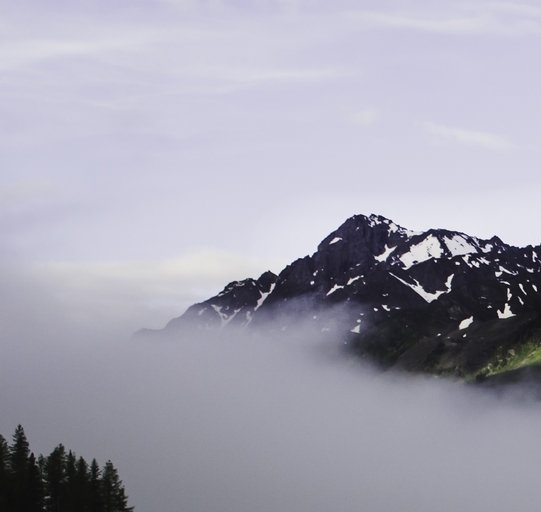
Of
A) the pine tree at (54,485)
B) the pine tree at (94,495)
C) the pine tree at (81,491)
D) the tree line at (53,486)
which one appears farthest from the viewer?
the pine tree at (54,485)

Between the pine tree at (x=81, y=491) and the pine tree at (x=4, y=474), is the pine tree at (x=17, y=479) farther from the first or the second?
the pine tree at (x=81, y=491)

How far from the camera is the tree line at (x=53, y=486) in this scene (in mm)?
135163

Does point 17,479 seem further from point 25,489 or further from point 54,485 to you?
point 54,485

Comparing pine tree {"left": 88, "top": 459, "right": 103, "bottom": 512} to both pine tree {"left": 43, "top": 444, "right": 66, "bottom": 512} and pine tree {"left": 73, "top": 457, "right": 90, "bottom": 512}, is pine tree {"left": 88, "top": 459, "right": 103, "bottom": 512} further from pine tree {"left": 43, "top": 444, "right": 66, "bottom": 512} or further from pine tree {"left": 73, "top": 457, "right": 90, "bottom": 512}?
pine tree {"left": 43, "top": 444, "right": 66, "bottom": 512}

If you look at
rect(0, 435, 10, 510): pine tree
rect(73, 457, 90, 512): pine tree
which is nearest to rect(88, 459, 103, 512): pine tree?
rect(73, 457, 90, 512): pine tree

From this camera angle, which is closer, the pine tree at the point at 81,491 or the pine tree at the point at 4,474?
the pine tree at the point at 4,474

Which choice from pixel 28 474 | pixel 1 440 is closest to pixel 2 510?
pixel 28 474

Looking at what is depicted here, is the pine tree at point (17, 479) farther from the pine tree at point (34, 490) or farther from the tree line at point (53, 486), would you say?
the pine tree at point (34, 490)

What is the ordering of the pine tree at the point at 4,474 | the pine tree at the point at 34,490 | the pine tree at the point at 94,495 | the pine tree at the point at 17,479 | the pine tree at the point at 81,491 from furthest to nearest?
the pine tree at the point at 94,495 < the pine tree at the point at 81,491 < the pine tree at the point at 34,490 < the pine tree at the point at 17,479 < the pine tree at the point at 4,474

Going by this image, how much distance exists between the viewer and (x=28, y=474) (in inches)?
5379

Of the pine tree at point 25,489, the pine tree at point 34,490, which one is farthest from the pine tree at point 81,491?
the pine tree at point 25,489

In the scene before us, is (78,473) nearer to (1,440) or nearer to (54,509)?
(54,509)

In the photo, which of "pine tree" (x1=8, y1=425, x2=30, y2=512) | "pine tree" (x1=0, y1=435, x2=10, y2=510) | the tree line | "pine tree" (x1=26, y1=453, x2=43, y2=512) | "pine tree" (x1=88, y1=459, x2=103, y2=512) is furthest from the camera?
"pine tree" (x1=88, y1=459, x2=103, y2=512)

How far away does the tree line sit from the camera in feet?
443
